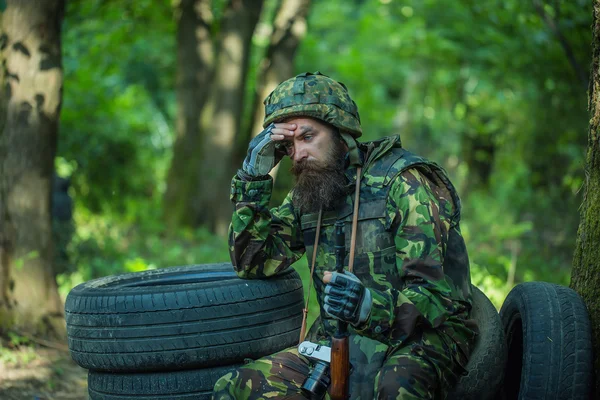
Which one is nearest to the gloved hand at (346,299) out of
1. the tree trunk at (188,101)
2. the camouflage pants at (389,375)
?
the camouflage pants at (389,375)

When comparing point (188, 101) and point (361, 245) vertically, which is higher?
point (188, 101)

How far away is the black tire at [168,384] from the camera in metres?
4.29

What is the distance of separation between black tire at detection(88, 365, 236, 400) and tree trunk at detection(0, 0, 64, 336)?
8.85ft

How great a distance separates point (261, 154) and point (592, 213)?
1.94 meters

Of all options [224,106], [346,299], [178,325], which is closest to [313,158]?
[346,299]

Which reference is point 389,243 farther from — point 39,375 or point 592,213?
point 39,375

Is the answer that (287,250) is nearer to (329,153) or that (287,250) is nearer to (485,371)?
(329,153)

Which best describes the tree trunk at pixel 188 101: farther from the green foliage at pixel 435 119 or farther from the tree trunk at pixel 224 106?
the green foliage at pixel 435 119

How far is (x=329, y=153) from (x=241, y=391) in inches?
54.7

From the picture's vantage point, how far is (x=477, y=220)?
49.6 feet

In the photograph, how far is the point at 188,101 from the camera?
47.9 ft

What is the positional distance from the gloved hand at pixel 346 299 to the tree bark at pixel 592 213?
4.91 ft

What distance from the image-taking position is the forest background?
10328 millimetres

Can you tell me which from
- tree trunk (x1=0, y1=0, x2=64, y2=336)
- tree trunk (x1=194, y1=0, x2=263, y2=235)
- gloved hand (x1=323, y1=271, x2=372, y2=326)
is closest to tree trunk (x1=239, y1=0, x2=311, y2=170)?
tree trunk (x1=194, y1=0, x2=263, y2=235)
